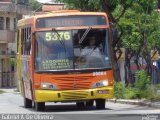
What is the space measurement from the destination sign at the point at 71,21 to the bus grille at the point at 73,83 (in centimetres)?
200

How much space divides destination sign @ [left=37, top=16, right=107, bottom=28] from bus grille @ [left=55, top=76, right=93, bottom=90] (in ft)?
6.55

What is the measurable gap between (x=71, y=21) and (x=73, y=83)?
2.32m

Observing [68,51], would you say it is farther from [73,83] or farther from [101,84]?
[101,84]

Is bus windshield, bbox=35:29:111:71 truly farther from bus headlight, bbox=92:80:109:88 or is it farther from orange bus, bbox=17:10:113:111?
bus headlight, bbox=92:80:109:88

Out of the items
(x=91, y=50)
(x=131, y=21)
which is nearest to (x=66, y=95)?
(x=91, y=50)

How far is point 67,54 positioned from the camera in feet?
73.9

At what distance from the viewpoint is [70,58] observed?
2253 centimetres

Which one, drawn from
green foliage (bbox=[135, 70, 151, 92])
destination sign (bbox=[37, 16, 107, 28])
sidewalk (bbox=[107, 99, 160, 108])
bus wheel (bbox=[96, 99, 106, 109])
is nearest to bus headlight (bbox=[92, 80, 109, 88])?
bus wheel (bbox=[96, 99, 106, 109])

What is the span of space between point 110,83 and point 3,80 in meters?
62.2

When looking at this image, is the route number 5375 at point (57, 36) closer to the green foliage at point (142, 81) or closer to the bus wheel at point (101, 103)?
the bus wheel at point (101, 103)

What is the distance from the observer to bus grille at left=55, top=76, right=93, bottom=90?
880 inches

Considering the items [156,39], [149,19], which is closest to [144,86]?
[149,19]

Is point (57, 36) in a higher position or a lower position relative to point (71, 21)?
lower

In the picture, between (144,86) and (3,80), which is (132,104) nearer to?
(144,86)
